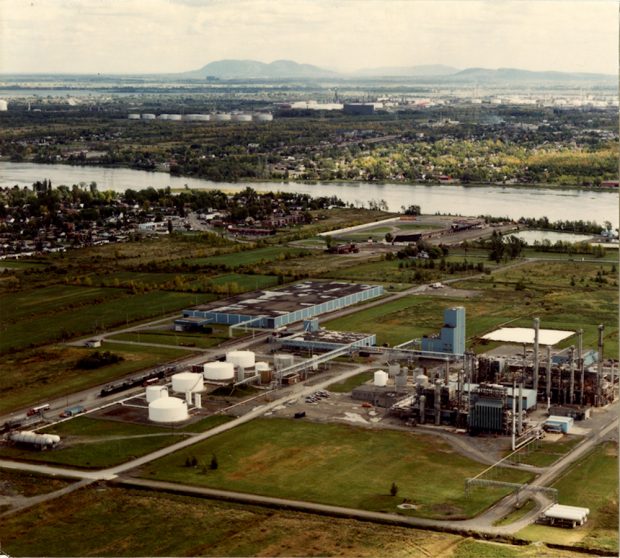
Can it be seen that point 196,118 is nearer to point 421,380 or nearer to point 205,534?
point 421,380

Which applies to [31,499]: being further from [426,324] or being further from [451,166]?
[451,166]

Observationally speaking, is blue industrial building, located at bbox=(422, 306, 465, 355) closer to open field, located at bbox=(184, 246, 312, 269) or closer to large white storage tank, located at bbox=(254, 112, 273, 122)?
open field, located at bbox=(184, 246, 312, 269)

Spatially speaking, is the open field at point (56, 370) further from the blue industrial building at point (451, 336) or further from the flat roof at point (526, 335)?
the flat roof at point (526, 335)

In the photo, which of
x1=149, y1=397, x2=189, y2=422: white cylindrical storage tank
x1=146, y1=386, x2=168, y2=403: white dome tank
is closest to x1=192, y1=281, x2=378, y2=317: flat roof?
x1=146, y1=386, x2=168, y2=403: white dome tank

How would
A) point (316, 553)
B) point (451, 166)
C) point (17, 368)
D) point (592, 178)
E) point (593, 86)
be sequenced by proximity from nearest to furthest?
1. point (316, 553)
2. point (17, 368)
3. point (592, 178)
4. point (451, 166)
5. point (593, 86)

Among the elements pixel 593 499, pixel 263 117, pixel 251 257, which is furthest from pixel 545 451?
pixel 263 117

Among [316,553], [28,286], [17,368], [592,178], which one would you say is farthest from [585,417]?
[592,178]
